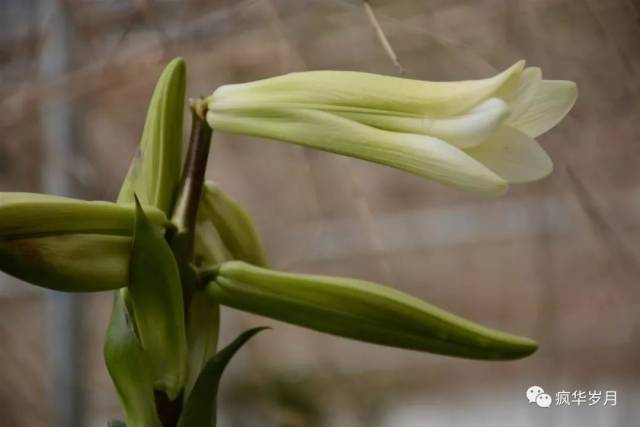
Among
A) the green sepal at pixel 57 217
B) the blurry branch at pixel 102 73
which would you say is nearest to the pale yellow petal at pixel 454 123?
the green sepal at pixel 57 217

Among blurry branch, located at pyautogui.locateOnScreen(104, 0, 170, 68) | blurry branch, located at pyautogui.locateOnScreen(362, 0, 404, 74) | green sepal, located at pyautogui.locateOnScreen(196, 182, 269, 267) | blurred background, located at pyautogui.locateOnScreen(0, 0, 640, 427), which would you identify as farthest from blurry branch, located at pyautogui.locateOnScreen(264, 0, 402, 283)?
green sepal, located at pyautogui.locateOnScreen(196, 182, 269, 267)

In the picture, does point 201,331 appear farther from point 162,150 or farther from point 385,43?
point 385,43

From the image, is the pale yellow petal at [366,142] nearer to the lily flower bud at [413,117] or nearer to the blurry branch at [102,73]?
the lily flower bud at [413,117]

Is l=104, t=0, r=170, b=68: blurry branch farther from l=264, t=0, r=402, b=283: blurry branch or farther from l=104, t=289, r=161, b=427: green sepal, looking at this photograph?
l=104, t=289, r=161, b=427: green sepal

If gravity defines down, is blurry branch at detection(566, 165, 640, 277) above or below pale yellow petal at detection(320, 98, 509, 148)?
below

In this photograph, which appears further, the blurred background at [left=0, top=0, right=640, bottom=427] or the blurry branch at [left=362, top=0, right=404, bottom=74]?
the blurred background at [left=0, top=0, right=640, bottom=427]

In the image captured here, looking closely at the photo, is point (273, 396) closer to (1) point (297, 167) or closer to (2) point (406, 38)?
(1) point (297, 167)

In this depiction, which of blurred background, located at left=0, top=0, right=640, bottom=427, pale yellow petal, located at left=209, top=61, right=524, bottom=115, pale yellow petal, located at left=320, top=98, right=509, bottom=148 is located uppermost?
pale yellow petal, located at left=209, top=61, right=524, bottom=115
